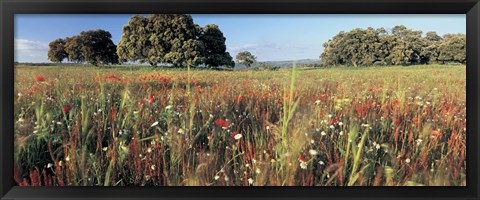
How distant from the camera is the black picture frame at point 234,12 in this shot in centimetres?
248

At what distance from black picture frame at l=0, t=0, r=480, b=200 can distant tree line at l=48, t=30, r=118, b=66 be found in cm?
70

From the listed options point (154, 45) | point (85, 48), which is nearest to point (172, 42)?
point (154, 45)

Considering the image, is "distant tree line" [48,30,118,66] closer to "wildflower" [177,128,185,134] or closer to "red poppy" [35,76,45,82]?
"red poppy" [35,76,45,82]

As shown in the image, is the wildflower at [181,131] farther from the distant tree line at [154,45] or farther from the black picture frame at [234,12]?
the distant tree line at [154,45]

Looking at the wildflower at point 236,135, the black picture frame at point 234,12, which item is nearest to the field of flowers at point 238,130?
the wildflower at point 236,135

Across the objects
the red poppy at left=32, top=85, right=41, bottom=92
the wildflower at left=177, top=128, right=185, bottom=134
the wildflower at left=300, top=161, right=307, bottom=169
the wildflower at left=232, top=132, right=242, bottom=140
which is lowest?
the wildflower at left=300, top=161, right=307, bottom=169

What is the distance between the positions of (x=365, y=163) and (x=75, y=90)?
2.46 meters

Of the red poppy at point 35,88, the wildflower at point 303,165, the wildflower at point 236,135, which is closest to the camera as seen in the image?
the wildflower at point 303,165

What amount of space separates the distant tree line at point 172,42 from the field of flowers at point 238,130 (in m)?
0.23

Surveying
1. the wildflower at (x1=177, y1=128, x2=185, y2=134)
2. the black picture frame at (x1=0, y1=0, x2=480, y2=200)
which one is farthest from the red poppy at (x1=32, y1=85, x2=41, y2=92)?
the wildflower at (x1=177, y1=128, x2=185, y2=134)

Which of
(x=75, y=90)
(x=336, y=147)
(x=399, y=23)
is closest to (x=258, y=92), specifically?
(x=336, y=147)

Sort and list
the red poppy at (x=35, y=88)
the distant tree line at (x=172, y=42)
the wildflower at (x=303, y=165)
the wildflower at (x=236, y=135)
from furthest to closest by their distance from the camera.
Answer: the distant tree line at (x=172, y=42), the red poppy at (x=35, y=88), the wildflower at (x=236, y=135), the wildflower at (x=303, y=165)

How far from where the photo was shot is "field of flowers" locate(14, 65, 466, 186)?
272 centimetres

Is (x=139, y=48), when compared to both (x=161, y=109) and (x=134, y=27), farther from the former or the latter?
(x=161, y=109)
